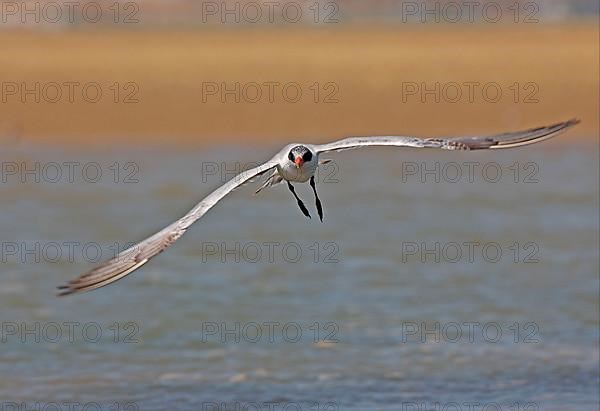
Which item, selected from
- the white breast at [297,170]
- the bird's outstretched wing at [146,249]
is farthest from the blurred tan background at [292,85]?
the bird's outstretched wing at [146,249]

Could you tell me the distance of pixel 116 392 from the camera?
43.7 ft

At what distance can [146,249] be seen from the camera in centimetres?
1027

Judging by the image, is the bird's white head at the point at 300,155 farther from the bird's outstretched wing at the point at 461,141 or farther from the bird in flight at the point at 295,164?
the bird's outstretched wing at the point at 461,141

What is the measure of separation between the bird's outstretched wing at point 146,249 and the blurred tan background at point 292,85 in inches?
703

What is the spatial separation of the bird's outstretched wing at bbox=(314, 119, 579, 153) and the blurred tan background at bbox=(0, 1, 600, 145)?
56.0ft

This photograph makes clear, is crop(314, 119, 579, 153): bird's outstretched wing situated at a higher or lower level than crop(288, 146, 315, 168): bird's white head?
higher

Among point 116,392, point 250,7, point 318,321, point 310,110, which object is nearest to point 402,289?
point 318,321

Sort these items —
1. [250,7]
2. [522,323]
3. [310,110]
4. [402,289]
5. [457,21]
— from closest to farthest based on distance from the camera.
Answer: [522,323]
[402,289]
[310,110]
[457,21]
[250,7]

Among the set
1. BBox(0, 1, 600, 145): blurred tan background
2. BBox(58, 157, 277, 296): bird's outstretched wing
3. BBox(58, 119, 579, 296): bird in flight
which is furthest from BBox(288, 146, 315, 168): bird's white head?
BBox(0, 1, 600, 145): blurred tan background

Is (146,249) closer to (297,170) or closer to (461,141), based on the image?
(297,170)

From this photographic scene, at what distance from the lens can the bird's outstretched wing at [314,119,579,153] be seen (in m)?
10.9

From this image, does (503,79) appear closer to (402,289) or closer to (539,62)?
(539,62)

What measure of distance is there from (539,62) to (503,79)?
2.96m

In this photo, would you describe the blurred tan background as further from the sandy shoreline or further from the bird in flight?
the bird in flight
